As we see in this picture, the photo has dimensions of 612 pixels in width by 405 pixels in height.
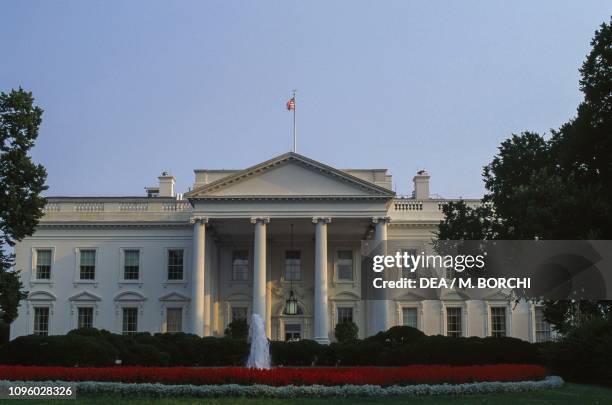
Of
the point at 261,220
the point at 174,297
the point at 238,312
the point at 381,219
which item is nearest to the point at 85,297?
the point at 174,297

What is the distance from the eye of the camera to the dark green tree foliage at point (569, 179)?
2684 centimetres

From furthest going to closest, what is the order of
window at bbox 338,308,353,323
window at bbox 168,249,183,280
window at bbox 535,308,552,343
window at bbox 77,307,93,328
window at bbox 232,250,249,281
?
window at bbox 232,250,249,281 → window at bbox 338,308,353,323 → window at bbox 168,249,183,280 → window at bbox 77,307,93,328 → window at bbox 535,308,552,343

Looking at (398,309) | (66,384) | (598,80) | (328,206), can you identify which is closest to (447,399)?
(66,384)

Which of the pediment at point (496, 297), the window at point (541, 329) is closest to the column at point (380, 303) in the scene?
the pediment at point (496, 297)

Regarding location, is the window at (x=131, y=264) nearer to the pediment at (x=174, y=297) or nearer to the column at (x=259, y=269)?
the pediment at (x=174, y=297)

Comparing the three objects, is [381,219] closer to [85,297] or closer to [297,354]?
[297,354]

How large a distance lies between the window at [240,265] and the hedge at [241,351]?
Answer: 11191 mm

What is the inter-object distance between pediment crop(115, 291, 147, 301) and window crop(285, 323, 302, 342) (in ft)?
28.7

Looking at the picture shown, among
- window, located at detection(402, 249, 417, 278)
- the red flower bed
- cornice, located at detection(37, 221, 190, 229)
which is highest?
cornice, located at detection(37, 221, 190, 229)

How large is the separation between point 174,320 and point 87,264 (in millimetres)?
6300

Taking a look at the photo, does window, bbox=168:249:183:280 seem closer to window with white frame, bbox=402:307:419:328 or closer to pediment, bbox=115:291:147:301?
pediment, bbox=115:291:147:301

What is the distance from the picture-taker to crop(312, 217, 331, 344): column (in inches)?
1636

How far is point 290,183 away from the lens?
43.4 m

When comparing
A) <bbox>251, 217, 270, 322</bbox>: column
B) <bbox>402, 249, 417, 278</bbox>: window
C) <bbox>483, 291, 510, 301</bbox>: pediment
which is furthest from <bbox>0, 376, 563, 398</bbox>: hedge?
<bbox>402, 249, 417, 278</bbox>: window
